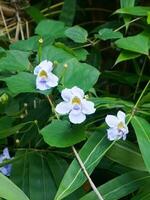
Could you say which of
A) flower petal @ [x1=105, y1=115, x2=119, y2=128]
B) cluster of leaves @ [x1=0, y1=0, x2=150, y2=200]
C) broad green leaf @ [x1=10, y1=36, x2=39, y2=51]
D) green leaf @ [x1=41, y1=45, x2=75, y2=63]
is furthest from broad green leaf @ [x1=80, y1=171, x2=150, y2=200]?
broad green leaf @ [x1=10, y1=36, x2=39, y2=51]

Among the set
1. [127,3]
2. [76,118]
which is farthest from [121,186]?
[127,3]

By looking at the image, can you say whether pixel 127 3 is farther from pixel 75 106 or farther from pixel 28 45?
pixel 75 106

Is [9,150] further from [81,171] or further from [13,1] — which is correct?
[13,1]

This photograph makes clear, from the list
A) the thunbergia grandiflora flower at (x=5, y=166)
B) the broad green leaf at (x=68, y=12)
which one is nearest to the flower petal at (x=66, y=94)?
the thunbergia grandiflora flower at (x=5, y=166)

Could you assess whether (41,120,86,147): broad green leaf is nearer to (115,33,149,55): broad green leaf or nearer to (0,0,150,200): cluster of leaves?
(0,0,150,200): cluster of leaves

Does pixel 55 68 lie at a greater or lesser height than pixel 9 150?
greater

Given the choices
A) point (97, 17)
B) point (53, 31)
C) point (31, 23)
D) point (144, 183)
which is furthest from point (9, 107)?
point (97, 17)
